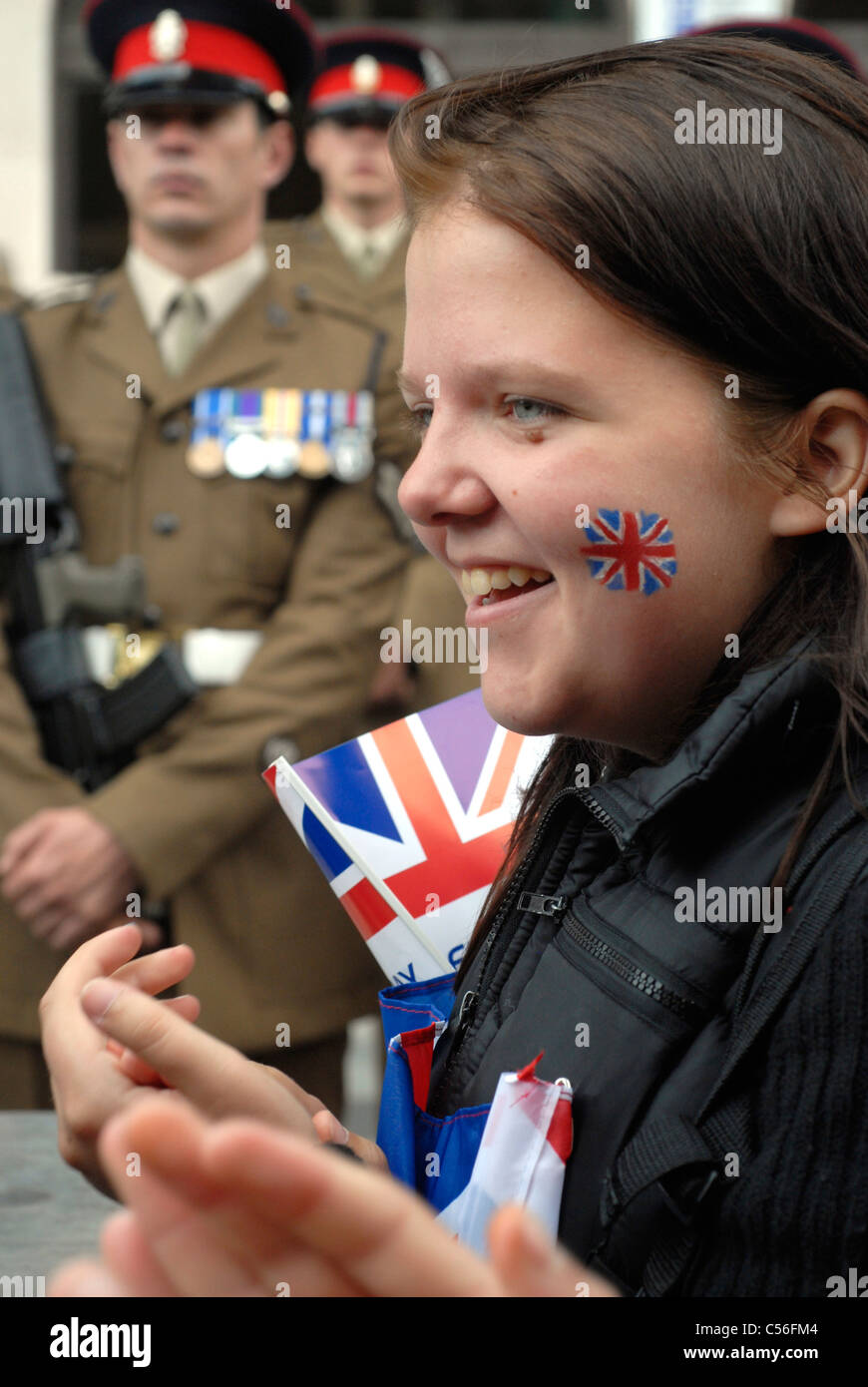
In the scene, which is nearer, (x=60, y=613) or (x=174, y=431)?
(x=60, y=613)

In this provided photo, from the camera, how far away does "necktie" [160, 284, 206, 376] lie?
3463 mm

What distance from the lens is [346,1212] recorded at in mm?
596

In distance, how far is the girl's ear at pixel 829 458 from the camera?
3.86ft

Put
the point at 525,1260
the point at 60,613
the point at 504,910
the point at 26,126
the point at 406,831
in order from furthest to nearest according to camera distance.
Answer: the point at 26,126 → the point at 60,613 → the point at 406,831 → the point at 504,910 → the point at 525,1260

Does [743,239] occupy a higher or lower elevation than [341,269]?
lower

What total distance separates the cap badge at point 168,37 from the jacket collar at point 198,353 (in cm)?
50

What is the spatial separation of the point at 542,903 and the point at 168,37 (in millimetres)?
2950

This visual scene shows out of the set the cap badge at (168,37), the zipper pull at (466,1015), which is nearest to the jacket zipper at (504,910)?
the zipper pull at (466,1015)

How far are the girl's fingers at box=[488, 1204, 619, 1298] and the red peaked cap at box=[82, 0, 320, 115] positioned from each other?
328cm

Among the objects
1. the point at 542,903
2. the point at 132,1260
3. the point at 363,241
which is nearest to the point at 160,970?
the point at 542,903

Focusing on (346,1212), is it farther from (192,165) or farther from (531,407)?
(192,165)

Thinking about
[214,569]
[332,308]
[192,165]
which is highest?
[192,165]

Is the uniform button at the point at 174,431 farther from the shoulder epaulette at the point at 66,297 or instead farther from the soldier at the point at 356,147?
the soldier at the point at 356,147

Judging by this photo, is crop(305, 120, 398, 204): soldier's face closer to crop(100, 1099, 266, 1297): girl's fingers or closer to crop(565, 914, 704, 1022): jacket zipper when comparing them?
crop(565, 914, 704, 1022): jacket zipper
